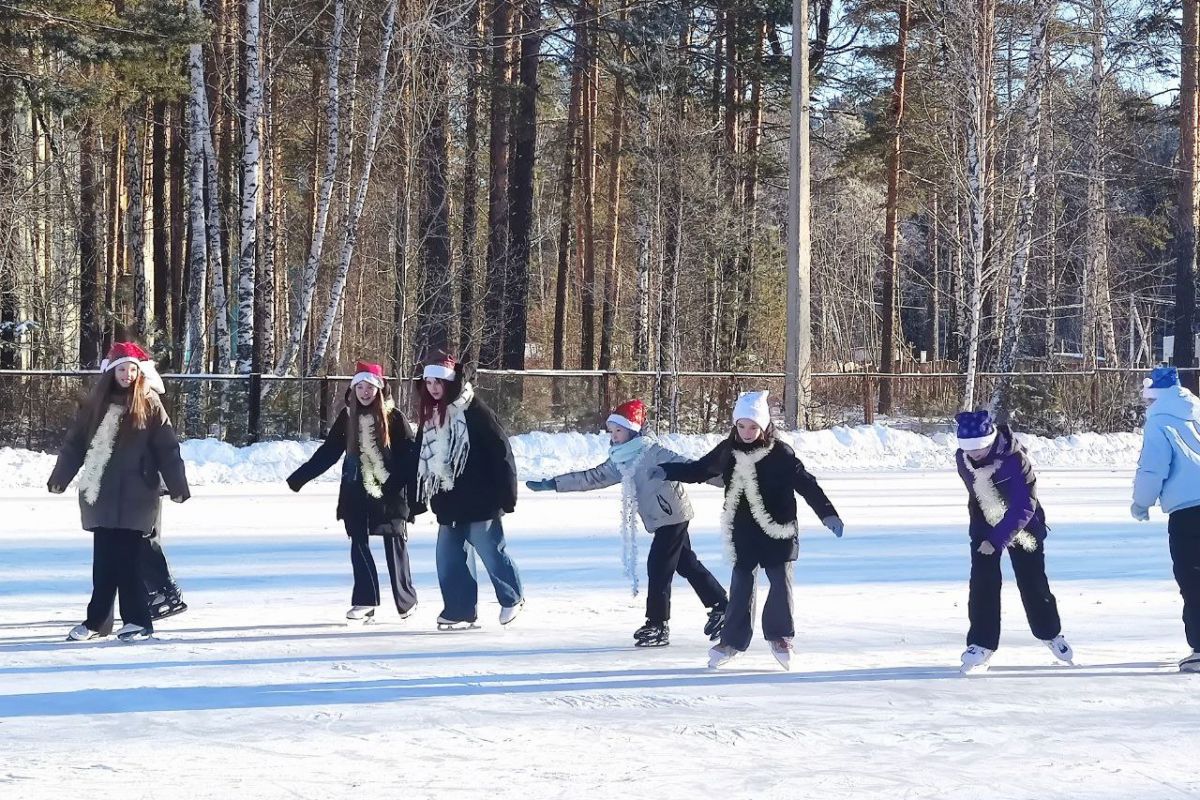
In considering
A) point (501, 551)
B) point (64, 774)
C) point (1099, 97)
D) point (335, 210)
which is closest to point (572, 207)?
point (335, 210)

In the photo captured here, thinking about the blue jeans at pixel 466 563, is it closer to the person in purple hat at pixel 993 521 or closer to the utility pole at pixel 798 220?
the person in purple hat at pixel 993 521

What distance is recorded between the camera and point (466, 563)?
8422 mm

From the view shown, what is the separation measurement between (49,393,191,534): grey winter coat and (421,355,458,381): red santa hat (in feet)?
4.95

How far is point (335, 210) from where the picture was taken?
3941cm

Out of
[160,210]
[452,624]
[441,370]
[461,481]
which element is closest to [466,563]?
[452,624]

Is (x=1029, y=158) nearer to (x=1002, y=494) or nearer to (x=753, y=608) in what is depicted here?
(x=1002, y=494)

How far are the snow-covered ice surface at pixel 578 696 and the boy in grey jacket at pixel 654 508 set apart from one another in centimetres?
23

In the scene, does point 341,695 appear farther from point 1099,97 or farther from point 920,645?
point 1099,97

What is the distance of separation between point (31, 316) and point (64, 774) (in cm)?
2919

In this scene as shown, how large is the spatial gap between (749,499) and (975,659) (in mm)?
1417

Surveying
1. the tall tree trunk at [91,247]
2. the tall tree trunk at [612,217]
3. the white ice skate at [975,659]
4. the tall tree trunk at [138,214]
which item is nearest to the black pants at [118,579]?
the white ice skate at [975,659]

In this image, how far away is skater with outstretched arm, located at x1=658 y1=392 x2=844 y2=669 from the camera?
23.7 ft

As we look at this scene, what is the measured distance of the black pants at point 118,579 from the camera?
7816 millimetres

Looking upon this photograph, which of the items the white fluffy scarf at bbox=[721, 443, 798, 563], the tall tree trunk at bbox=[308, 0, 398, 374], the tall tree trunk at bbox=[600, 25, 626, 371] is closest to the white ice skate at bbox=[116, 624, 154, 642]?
the white fluffy scarf at bbox=[721, 443, 798, 563]
